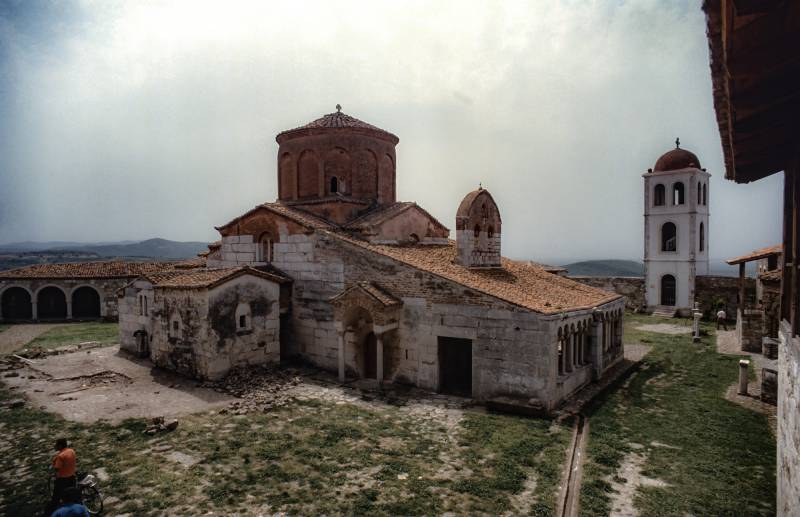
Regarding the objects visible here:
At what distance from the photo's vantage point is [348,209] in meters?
18.3

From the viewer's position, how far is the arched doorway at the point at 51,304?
28453 mm

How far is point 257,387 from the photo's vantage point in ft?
42.6

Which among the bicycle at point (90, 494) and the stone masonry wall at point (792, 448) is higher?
the stone masonry wall at point (792, 448)

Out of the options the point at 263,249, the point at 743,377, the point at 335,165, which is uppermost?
the point at 335,165

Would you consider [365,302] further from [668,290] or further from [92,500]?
[668,290]

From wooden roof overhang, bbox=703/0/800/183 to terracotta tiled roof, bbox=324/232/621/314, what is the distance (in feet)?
24.0

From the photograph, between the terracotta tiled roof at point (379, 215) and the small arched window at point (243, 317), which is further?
the terracotta tiled roof at point (379, 215)

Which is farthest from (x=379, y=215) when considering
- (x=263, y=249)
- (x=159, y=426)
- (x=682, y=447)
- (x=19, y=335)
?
(x=19, y=335)

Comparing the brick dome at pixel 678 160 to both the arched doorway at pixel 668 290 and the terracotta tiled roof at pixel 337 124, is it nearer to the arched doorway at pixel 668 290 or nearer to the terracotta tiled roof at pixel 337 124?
the arched doorway at pixel 668 290

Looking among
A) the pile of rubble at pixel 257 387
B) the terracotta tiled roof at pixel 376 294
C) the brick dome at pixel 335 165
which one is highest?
the brick dome at pixel 335 165

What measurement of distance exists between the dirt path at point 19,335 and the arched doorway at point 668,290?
33904mm

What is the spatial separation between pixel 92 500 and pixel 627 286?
99.3ft

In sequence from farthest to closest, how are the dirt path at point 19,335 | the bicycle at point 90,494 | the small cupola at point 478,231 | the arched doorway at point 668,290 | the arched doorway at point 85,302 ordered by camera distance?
the arched doorway at point 85,302 < the arched doorway at point 668,290 < the dirt path at point 19,335 < the small cupola at point 478,231 < the bicycle at point 90,494

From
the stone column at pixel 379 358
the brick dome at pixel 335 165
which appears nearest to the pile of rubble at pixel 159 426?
the stone column at pixel 379 358
